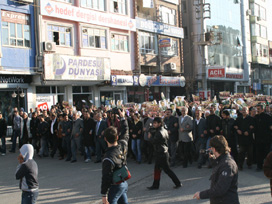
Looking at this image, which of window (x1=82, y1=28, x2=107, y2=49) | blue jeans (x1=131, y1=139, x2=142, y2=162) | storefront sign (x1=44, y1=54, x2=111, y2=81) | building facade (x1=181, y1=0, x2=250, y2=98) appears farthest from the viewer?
building facade (x1=181, y1=0, x2=250, y2=98)

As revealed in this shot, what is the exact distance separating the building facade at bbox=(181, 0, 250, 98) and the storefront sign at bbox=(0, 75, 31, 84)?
50.5ft

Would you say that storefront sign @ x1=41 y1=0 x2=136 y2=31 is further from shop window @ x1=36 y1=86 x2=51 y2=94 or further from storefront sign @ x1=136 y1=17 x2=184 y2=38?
shop window @ x1=36 y1=86 x2=51 y2=94

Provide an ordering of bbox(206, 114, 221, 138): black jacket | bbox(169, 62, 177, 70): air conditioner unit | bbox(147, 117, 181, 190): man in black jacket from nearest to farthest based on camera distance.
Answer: bbox(147, 117, 181, 190): man in black jacket → bbox(206, 114, 221, 138): black jacket → bbox(169, 62, 177, 70): air conditioner unit

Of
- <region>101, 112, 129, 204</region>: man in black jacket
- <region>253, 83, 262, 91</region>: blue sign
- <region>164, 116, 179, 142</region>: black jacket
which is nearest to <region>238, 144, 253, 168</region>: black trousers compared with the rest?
<region>164, 116, 179, 142</region>: black jacket

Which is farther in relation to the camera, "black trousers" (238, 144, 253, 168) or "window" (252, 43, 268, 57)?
"window" (252, 43, 268, 57)

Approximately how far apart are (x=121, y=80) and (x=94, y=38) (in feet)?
12.6

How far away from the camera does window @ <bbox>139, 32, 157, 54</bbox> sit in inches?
1139

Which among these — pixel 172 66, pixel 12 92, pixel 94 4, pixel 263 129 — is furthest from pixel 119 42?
pixel 263 129

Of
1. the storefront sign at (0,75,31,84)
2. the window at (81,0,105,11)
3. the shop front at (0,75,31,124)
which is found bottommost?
the shop front at (0,75,31,124)

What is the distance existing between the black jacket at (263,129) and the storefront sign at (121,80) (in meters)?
16.2

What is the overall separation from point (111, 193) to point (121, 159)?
1.69 feet

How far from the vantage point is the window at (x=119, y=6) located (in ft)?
86.0

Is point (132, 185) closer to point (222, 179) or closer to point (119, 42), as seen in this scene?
point (222, 179)

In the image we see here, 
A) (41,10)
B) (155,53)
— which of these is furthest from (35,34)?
(155,53)
